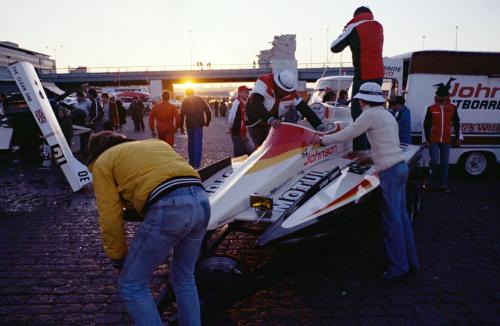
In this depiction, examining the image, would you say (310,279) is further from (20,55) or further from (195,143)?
(20,55)

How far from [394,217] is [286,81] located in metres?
2.40

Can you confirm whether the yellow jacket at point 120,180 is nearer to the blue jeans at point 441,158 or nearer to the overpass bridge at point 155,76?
the blue jeans at point 441,158

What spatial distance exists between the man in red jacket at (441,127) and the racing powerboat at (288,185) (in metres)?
3.12

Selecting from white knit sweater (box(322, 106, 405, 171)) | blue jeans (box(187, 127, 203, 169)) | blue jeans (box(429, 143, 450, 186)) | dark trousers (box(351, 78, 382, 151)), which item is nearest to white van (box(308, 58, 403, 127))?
dark trousers (box(351, 78, 382, 151))

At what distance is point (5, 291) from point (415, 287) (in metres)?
4.19

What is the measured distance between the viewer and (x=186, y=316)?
2904 mm

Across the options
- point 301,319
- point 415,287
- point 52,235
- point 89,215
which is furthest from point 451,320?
point 89,215

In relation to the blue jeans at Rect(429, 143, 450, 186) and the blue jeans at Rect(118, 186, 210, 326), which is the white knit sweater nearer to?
the blue jeans at Rect(118, 186, 210, 326)

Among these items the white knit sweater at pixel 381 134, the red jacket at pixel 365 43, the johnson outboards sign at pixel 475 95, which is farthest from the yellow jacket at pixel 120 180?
the johnson outboards sign at pixel 475 95

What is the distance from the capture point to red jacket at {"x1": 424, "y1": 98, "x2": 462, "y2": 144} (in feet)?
27.6

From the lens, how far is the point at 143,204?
2.60 meters

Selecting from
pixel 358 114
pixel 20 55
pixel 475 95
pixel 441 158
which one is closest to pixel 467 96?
pixel 475 95

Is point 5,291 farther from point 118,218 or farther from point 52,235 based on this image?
point 118,218

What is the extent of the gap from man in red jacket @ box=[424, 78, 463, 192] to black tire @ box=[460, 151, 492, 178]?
1.47 m
